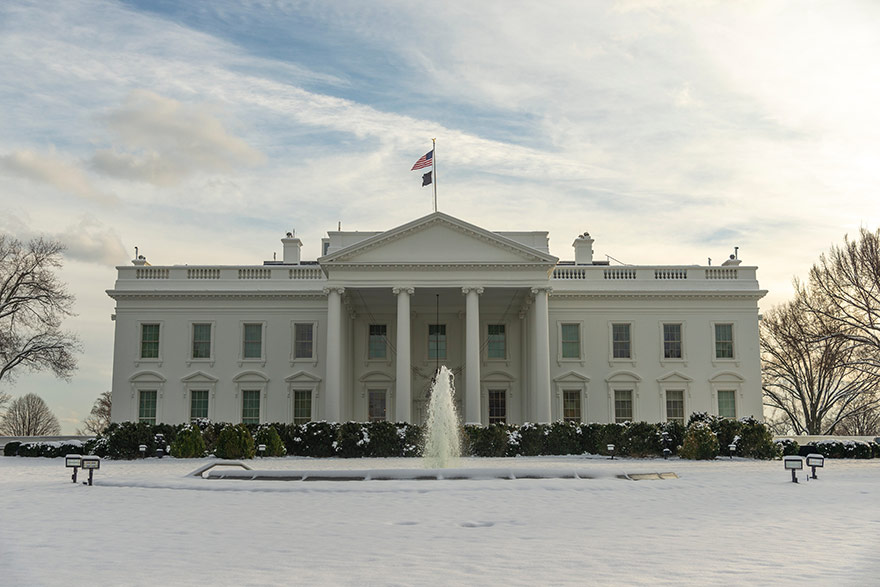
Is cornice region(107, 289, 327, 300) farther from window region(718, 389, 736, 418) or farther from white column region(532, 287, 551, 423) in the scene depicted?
window region(718, 389, 736, 418)

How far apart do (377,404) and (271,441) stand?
42.4ft

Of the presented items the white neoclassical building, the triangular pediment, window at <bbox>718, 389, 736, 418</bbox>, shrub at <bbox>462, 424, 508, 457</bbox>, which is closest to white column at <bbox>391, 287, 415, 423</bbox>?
the triangular pediment

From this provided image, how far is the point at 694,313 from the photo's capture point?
42.2 metres

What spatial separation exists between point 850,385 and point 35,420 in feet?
219

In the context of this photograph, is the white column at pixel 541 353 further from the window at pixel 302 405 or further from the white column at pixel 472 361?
the window at pixel 302 405

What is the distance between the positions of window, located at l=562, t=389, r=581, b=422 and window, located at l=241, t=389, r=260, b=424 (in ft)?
48.0

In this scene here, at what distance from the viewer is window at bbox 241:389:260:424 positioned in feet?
136

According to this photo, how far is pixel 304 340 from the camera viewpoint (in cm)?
4194

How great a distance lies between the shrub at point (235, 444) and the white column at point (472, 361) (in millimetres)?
10749

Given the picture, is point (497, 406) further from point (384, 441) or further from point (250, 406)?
point (384, 441)

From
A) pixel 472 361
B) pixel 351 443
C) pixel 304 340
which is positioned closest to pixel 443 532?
pixel 351 443

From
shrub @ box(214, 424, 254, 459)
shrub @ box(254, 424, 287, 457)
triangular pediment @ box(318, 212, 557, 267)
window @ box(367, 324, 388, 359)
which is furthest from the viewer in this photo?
window @ box(367, 324, 388, 359)

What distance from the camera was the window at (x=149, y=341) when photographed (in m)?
41.7

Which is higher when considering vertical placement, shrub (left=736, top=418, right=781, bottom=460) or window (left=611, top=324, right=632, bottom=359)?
window (left=611, top=324, right=632, bottom=359)
